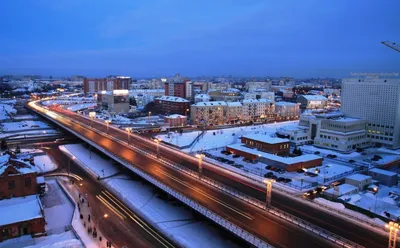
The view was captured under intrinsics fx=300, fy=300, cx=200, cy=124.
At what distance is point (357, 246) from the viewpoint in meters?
19.0

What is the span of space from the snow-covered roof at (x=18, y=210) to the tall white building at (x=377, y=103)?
61241 mm

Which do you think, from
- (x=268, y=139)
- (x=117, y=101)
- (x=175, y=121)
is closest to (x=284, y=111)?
(x=175, y=121)

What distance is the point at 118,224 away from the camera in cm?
2609

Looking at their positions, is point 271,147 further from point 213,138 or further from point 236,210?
point 236,210

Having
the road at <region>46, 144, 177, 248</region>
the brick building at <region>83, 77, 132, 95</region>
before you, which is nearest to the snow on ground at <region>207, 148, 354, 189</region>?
the road at <region>46, 144, 177, 248</region>

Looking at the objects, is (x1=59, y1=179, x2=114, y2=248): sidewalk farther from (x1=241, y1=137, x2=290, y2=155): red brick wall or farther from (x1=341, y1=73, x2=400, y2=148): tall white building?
(x1=341, y1=73, x2=400, y2=148): tall white building

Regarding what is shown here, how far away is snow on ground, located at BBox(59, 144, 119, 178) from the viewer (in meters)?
40.7

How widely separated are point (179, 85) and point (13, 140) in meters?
68.0

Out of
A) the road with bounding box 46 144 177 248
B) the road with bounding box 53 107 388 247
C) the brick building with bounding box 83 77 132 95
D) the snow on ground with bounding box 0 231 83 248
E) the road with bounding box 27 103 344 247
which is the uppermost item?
the brick building with bounding box 83 77 132 95

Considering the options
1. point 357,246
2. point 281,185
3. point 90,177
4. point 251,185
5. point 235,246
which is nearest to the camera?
point 357,246

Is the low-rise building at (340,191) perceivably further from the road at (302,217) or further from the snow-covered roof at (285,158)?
the snow-covered roof at (285,158)

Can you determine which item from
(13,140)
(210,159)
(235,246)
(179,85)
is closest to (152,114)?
(179,85)

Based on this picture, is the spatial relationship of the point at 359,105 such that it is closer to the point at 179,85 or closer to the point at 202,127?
the point at 202,127

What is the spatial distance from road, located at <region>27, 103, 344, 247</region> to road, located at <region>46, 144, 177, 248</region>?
4.39 meters
